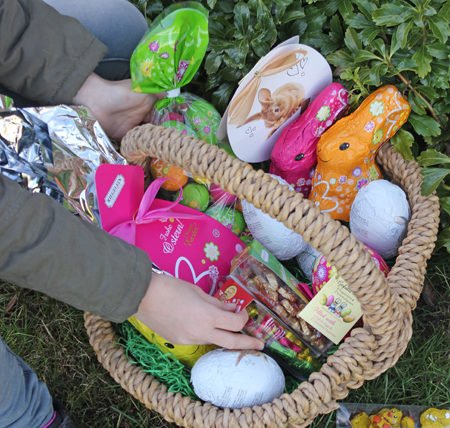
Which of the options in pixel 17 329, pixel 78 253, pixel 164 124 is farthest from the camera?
pixel 17 329

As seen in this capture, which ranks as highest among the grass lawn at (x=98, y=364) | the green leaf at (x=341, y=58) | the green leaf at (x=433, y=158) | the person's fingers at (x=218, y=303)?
the green leaf at (x=341, y=58)

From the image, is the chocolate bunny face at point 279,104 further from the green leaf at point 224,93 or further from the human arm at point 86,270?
the human arm at point 86,270

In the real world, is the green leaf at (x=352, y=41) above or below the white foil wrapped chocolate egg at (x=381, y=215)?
above

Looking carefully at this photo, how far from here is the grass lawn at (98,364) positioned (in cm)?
147

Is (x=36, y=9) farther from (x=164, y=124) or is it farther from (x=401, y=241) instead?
(x=401, y=241)

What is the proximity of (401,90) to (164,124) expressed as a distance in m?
0.55

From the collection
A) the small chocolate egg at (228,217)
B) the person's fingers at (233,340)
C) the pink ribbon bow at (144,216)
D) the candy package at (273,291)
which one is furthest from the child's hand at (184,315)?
the small chocolate egg at (228,217)

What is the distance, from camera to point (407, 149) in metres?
1.42

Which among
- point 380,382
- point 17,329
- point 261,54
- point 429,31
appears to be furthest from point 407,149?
point 17,329

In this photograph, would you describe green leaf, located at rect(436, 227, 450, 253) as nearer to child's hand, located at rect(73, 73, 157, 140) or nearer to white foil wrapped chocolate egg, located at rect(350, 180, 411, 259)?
white foil wrapped chocolate egg, located at rect(350, 180, 411, 259)

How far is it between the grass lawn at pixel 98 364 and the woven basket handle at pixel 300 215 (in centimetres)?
37

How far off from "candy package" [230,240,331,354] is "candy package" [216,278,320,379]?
0.04ft

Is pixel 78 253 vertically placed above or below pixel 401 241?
below

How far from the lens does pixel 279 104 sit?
1.43m
